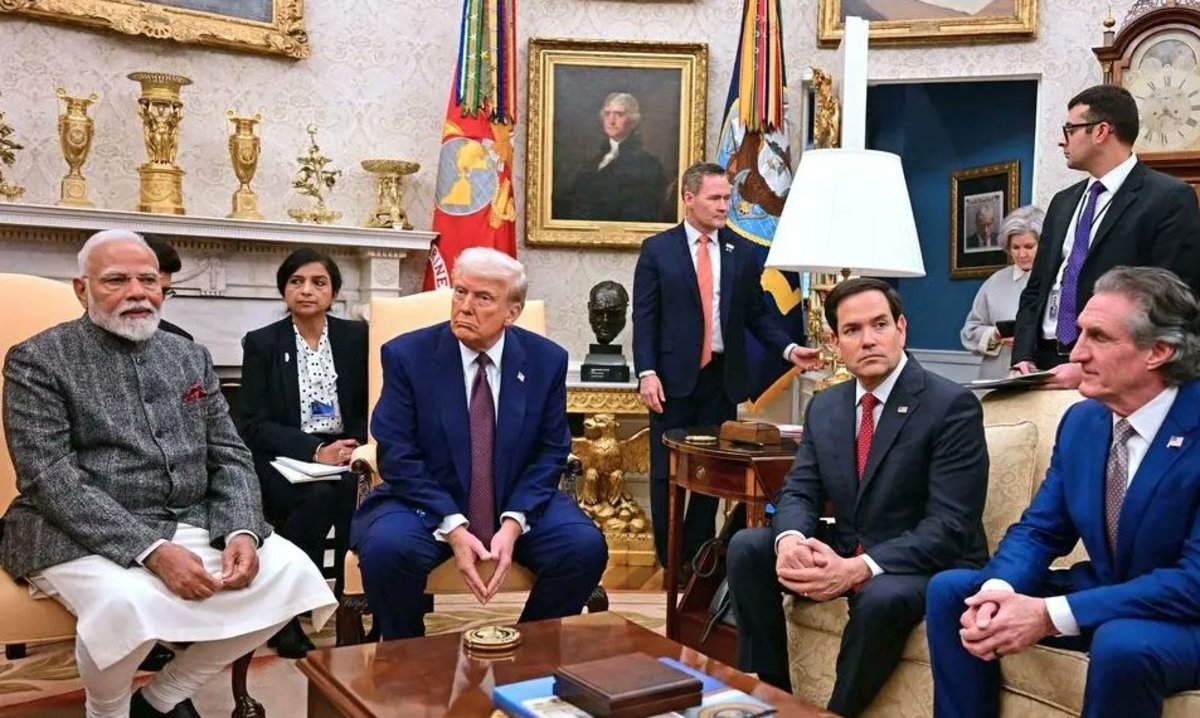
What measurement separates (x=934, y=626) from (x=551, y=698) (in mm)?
1033

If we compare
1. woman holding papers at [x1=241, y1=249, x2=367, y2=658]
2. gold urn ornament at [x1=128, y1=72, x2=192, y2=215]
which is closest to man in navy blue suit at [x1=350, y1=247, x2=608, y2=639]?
woman holding papers at [x1=241, y1=249, x2=367, y2=658]

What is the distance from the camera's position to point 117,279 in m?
2.93

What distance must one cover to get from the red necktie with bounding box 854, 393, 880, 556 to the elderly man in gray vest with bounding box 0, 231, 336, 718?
1.51 m

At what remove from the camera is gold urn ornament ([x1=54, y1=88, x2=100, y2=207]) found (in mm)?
5004

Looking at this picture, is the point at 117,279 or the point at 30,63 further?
the point at 30,63

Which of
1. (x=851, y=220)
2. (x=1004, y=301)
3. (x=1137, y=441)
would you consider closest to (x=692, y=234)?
(x=851, y=220)

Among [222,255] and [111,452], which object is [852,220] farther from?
[222,255]

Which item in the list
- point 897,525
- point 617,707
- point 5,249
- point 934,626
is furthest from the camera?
point 5,249

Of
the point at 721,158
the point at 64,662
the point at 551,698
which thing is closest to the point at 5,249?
the point at 64,662

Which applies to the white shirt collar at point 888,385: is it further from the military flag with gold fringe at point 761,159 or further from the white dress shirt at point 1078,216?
the military flag with gold fringe at point 761,159

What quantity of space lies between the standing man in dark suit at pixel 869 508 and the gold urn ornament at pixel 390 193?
11.0ft

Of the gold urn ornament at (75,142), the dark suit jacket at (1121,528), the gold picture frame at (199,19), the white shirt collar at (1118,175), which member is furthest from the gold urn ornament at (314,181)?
the dark suit jacket at (1121,528)

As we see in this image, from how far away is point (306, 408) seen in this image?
13.8 ft

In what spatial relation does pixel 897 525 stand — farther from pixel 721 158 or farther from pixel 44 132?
pixel 44 132
